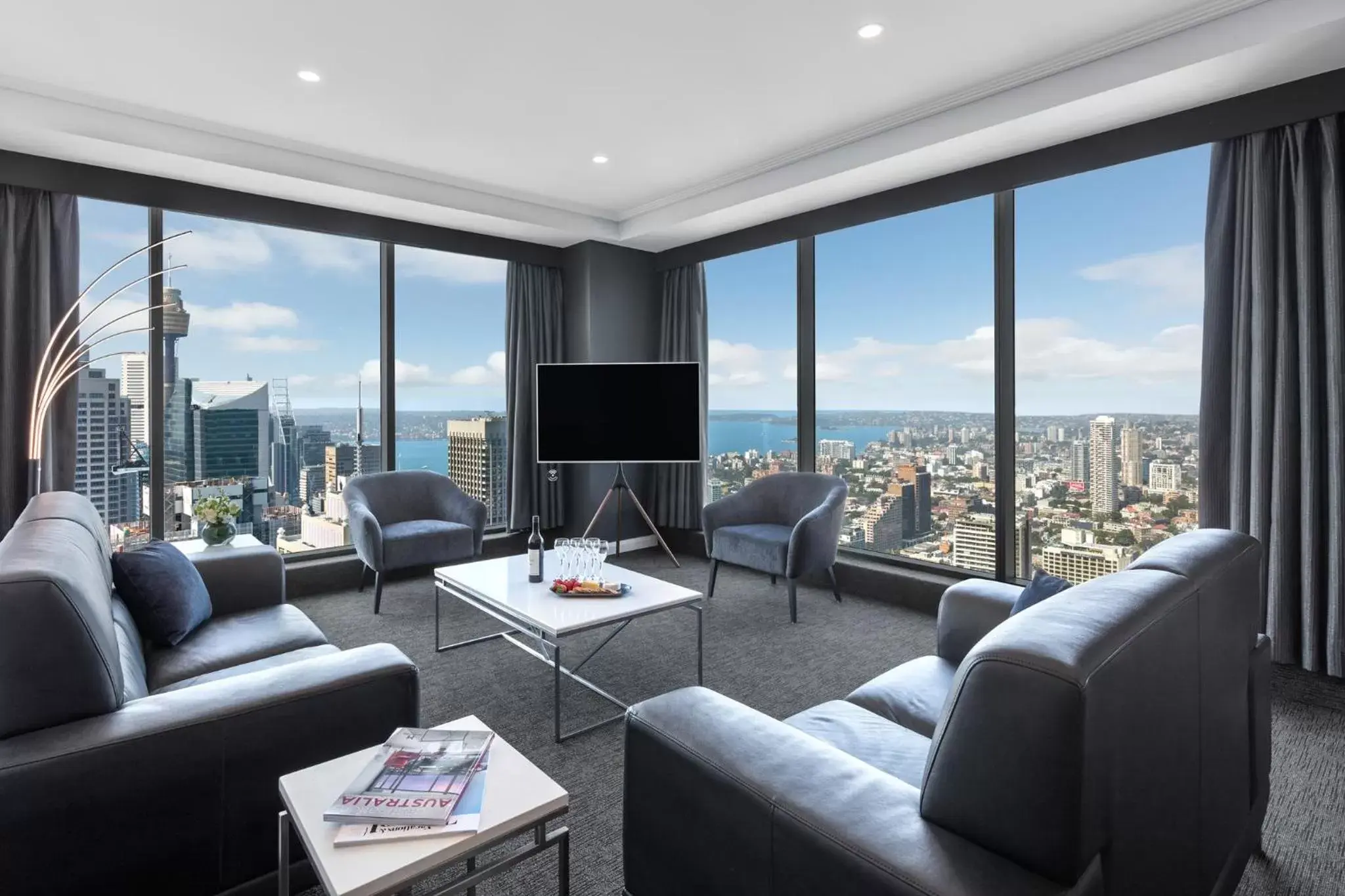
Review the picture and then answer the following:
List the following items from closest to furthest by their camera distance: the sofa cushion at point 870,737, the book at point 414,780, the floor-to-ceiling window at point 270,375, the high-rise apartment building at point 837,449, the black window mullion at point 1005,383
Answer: the book at point 414,780 < the sofa cushion at point 870,737 < the black window mullion at point 1005,383 < the floor-to-ceiling window at point 270,375 < the high-rise apartment building at point 837,449

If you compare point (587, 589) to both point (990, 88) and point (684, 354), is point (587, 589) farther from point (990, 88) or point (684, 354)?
point (684, 354)

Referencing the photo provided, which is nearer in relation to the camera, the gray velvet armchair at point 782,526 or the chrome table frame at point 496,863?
the chrome table frame at point 496,863

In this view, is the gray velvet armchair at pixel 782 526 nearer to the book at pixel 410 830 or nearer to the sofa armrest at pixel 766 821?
the sofa armrest at pixel 766 821

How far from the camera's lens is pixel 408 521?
4.63 metres

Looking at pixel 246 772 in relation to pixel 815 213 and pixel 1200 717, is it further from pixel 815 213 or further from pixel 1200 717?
pixel 815 213

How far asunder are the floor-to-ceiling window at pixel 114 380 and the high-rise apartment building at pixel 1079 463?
16.9 ft

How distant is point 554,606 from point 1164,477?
2974 millimetres

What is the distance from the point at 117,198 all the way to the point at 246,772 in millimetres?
3835

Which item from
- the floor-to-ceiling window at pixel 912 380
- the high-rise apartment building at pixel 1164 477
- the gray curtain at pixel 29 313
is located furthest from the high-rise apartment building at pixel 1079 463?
the gray curtain at pixel 29 313

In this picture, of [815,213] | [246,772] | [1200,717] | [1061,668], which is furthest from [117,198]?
[1200,717]

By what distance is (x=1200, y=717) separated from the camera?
4.28 ft

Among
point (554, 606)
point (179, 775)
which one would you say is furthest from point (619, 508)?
point (179, 775)

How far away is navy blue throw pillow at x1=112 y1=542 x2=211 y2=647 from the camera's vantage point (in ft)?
7.36

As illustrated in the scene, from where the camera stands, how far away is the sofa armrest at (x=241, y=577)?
2.71m
